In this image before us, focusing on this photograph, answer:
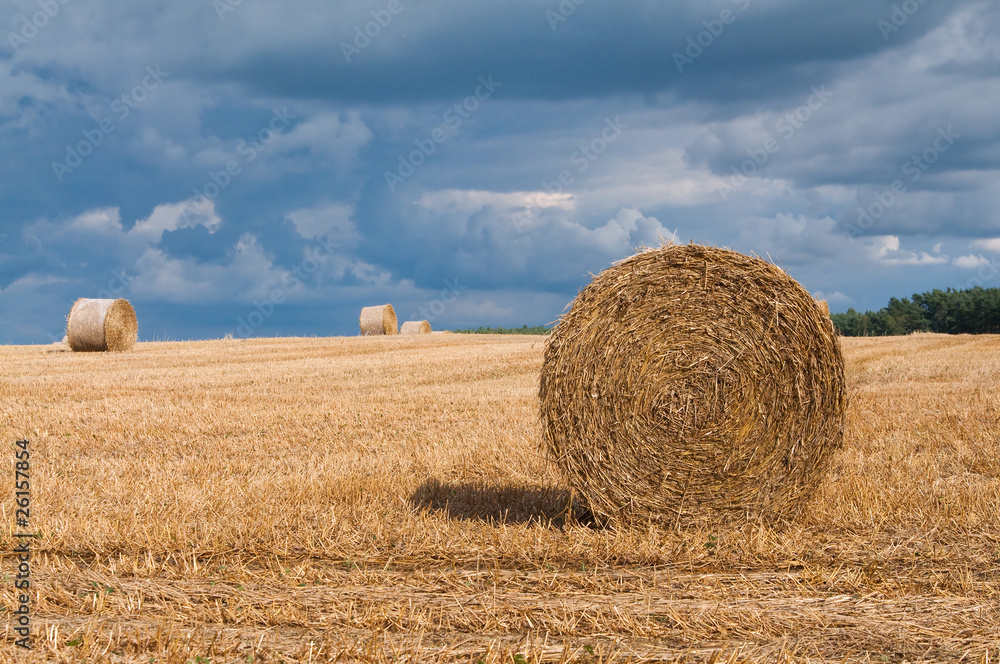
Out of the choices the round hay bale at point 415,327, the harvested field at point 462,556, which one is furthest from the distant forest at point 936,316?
the harvested field at point 462,556

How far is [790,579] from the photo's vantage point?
5.53 meters

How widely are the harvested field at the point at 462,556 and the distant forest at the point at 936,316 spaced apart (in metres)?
53.6

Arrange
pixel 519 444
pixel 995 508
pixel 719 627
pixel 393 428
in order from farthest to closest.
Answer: pixel 393 428 → pixel 519 444 → pixel 995 508 → pixel 719 627

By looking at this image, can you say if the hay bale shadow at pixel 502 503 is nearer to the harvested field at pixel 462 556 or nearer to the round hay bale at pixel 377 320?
the harvested field at pixel 462 556

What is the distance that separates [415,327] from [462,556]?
34802 millimetres

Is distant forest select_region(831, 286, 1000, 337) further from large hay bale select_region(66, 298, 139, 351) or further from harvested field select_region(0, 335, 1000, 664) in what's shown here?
harvested field select_region(0, 335, 1000, 664)

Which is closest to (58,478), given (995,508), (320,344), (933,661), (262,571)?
(262,571)

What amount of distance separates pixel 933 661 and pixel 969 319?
214 feet

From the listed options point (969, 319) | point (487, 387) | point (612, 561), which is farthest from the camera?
point (969, 319)

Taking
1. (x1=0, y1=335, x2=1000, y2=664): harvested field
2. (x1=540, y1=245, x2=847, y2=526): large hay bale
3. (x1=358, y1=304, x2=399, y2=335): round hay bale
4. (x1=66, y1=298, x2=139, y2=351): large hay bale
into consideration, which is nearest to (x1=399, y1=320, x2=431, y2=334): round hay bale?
(x1=358, y1=304, x2=399, y2=335): round hay bale

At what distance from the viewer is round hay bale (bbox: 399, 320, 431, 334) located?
4031 centimetres

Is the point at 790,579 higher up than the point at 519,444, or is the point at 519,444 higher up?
the point at 519,444

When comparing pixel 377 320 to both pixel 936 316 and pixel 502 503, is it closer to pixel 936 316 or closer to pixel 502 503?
pixel 502 503

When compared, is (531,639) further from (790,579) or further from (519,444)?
(519,444)
